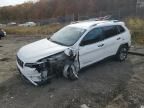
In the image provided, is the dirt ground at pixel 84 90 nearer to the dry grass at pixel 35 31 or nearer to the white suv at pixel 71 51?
the white suv at pixel 71 51

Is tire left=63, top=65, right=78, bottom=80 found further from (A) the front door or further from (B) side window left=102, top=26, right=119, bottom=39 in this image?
(B) side window left=102, top=26, right=119, bottom=39

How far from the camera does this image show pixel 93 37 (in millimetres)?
6781

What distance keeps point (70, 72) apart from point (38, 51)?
3.71ft

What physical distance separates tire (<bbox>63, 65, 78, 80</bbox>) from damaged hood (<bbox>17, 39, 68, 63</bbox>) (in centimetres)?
57

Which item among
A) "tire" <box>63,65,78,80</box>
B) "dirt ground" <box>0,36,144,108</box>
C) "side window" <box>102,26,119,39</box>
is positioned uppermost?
"side window" <box>102,26,119,39</box>

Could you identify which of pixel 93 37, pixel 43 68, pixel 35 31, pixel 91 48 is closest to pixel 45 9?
pixel 35 31

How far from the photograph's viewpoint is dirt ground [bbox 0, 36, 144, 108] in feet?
16.6

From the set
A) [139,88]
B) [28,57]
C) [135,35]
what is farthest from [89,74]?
[135,35]

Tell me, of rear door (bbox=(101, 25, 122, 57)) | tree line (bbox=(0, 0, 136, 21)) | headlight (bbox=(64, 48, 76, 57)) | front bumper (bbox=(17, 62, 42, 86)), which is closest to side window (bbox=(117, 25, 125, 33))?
rear door (bbox=(101, 25, 122, 57))

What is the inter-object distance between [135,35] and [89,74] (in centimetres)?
679

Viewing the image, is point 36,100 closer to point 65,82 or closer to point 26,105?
point 26,105

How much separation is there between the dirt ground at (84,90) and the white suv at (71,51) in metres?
0.35

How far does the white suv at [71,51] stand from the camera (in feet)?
18.6

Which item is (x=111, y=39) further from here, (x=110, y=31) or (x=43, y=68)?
(x=43, y=68)
